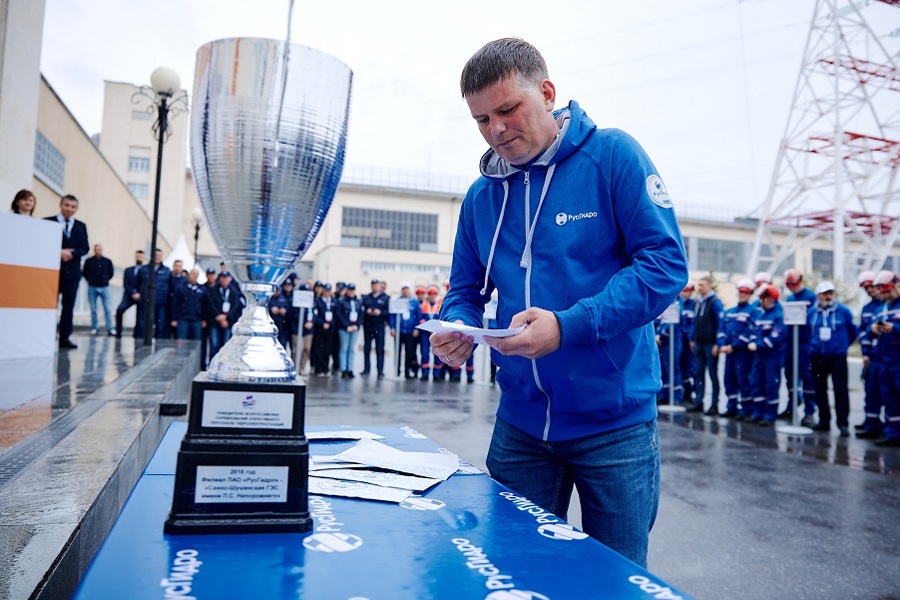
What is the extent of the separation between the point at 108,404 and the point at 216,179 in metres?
2.56

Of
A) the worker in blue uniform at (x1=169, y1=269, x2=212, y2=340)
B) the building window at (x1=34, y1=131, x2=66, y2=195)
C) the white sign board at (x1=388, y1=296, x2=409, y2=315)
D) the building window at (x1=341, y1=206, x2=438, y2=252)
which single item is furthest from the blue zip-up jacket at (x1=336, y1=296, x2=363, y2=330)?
the building window at (x1=341, y1=206, x2=438, y2=252)

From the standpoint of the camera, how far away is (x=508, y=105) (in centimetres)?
123

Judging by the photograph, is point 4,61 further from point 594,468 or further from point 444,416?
point 594,468

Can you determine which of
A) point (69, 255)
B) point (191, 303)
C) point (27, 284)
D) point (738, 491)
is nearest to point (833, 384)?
point (738, 491)

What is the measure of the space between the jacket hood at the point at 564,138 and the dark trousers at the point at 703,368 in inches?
308

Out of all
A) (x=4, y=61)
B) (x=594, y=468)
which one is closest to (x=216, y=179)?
(x=594, y=468)

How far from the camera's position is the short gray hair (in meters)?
1.19

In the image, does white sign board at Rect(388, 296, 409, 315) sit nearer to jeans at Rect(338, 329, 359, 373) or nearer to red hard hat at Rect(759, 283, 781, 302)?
jeans at Rect(338, 329, 359, 373)

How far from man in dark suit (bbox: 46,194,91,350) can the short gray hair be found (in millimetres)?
7361

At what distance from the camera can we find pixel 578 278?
1.26 metres

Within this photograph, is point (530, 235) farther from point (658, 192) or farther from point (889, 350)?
point (889, 350)

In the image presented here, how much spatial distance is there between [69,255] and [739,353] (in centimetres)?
845

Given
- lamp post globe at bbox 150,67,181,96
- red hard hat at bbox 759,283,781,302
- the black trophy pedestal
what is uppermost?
lamp post globe at bbox 150,67,181,96

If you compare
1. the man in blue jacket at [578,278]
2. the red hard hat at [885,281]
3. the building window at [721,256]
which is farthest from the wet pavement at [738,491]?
the building window at [721,256]
